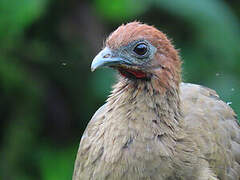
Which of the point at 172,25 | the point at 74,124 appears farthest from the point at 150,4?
the point at 74,124

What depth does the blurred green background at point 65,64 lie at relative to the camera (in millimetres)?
6324

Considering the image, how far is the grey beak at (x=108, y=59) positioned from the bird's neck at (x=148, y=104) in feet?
0.71

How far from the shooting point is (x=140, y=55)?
4.22m

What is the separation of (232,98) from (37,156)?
6.92 ft

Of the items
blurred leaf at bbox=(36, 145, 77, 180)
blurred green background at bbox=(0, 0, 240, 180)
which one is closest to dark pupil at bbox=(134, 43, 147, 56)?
blurred green background at bbox=(0, 0, 240, 180)

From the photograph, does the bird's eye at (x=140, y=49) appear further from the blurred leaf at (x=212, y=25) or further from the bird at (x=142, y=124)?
the blurred leaf at (x=212, y=25)

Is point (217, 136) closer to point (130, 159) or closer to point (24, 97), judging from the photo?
point (130, 159)

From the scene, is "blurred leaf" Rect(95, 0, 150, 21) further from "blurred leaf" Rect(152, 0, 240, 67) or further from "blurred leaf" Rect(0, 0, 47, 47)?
"blurred leaf" Rect(0, 0, 47, 47)

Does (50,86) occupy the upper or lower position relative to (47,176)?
upper

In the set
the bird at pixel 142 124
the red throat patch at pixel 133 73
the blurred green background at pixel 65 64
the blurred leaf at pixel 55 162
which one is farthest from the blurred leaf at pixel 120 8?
the red throat patch at pixel 133 73

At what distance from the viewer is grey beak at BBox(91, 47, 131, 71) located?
4.09 metres

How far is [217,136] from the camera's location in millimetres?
4758

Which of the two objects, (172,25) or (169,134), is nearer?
(169,134)

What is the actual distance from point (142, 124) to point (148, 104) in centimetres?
15
